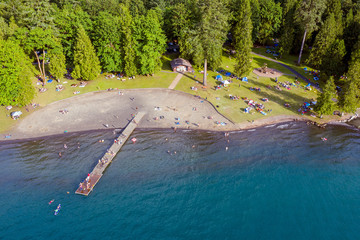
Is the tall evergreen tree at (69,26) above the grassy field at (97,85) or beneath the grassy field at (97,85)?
above

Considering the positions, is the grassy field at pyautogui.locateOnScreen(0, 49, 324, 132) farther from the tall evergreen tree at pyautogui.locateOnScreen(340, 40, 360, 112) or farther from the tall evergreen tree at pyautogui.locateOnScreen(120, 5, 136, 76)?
the tall evergreen tree at pyautogui.locateOnScreen(340, 40, 360, 112)

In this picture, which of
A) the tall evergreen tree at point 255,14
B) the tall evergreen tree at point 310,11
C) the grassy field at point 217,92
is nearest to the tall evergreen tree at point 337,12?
the tall evergreen tree at point 310,11

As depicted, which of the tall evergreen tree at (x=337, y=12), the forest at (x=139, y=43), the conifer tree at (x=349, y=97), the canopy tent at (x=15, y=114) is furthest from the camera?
the tall evergreen tree at (x=337, y=12)

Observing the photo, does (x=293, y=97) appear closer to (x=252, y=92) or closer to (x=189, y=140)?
(x=252, y=92)

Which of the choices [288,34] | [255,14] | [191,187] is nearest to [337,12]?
[288,34]

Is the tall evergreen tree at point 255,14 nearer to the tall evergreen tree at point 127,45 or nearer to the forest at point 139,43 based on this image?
the forest at point 139,43
